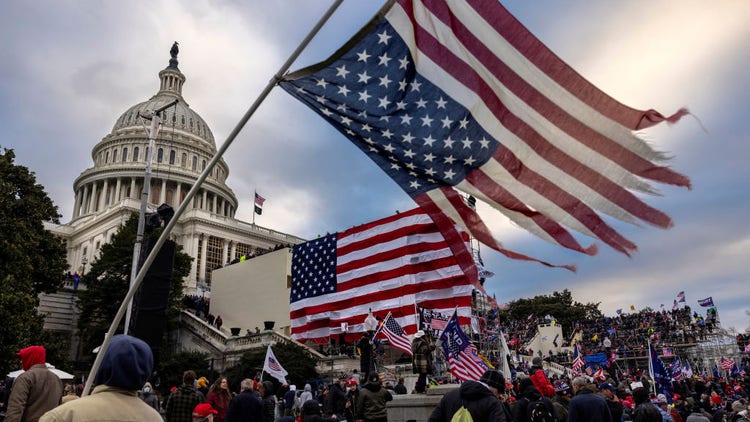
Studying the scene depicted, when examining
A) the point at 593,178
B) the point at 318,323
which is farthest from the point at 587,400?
the point at 318,323

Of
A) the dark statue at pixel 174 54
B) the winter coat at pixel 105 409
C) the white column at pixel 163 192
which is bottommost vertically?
the winter coat at pixel 105 409

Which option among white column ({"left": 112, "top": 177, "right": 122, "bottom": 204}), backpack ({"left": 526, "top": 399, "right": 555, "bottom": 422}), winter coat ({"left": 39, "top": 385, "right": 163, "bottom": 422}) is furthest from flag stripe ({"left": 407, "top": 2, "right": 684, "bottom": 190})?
white column ({"left": 112, "top": 177, "right": 122, "bottom": 204})

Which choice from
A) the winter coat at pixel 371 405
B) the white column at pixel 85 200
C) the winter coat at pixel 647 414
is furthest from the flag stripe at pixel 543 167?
the white column at pixel 85 200

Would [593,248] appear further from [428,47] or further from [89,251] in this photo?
[89,251]

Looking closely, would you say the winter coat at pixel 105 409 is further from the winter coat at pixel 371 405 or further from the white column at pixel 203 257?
the white column at pixel 203 257

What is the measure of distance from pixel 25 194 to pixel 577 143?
3292cm

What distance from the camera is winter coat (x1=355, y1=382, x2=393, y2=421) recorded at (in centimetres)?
920

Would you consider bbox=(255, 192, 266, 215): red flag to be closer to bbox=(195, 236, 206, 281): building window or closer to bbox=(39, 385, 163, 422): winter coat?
bbox=(195, 236, 206, 281): building window

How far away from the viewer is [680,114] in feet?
18.5

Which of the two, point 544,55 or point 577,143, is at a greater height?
point 544,55

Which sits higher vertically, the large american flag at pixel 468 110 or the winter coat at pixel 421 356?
the large american flag at pixel 468 110

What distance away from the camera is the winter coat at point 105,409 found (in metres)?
2.55

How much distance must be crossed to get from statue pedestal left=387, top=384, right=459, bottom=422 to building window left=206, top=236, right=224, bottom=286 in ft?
211

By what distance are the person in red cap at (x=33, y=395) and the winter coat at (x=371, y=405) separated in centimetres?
474
